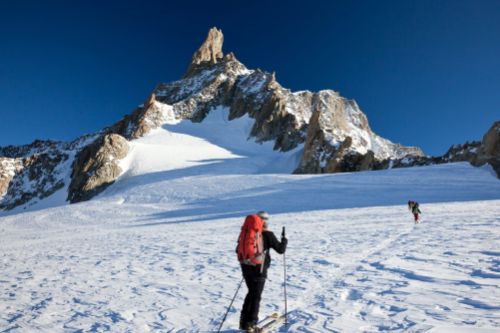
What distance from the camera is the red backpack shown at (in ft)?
12.0

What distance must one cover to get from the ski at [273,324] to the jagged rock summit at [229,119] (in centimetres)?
3410

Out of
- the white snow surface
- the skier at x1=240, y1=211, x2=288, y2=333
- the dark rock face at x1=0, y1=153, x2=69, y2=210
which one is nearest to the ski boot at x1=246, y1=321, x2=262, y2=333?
the skier at x1=240, y1=211, x2=288, y2=333

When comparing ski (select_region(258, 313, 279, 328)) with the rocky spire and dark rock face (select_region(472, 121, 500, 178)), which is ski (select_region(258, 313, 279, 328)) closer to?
dark rock face (select_region(472, 121, 500, 178))

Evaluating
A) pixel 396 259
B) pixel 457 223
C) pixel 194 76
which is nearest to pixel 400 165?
pixel 457 223

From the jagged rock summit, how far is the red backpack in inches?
1356

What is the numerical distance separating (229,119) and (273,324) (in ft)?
313

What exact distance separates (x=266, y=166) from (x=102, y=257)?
4610 cm

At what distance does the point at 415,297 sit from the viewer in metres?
4.46

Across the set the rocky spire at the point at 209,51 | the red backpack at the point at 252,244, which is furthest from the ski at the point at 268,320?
the rocky spire at the point at 209,51

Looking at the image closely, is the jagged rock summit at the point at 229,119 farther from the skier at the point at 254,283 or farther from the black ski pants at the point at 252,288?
the black ski pants at the point at 252,288

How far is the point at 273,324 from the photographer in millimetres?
3744

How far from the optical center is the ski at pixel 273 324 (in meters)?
3.65

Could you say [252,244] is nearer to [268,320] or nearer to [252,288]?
[252,288]

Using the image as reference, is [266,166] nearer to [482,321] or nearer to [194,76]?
[482,321]
